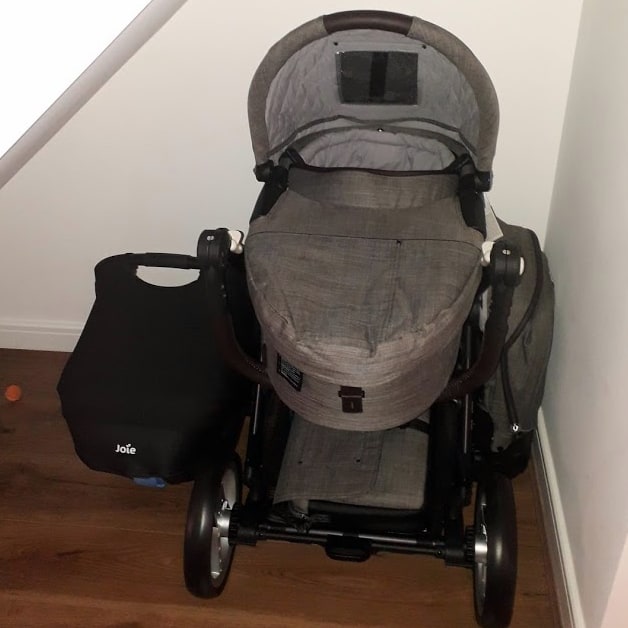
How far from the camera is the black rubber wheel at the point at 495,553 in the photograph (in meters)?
1.20

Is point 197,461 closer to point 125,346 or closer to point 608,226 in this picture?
point 125,346

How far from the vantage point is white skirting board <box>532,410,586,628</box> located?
130 centimetres

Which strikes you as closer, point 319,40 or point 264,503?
point 319,40

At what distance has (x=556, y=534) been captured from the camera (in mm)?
1414

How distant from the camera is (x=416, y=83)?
121 cm

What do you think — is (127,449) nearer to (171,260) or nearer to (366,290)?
(171,260)

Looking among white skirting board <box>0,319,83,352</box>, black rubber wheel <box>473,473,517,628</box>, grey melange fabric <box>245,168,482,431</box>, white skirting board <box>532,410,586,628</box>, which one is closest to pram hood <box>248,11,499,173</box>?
grey melange fabric <box>245,168,482,431</box>

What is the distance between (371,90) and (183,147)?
1.75 ft

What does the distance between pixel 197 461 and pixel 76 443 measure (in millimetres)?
245

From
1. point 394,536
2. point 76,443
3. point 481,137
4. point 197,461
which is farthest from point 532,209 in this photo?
point 76,443

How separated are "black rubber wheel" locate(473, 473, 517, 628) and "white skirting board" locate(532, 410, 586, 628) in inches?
5.3

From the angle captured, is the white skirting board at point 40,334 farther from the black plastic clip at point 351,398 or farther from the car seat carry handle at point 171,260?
the black plastic clip at point 351,398

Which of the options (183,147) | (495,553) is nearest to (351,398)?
(495,553)

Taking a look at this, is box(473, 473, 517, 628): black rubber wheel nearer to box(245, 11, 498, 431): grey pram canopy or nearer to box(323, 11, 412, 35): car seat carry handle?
box(245, 11, 498, 431): grey pram canopy
